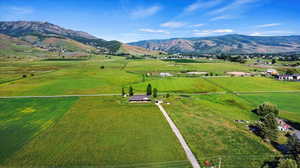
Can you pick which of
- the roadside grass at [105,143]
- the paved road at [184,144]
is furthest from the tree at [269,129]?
the roadside grass at [105,143]

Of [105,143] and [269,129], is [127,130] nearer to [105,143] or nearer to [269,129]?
[105,143]

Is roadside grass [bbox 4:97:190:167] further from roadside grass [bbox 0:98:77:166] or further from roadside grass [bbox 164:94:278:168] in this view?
roadside grass [bbox 164:94:278:168]

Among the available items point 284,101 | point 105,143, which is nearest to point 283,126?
point 284,101

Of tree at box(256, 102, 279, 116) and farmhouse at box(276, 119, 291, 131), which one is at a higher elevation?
tree at box(256, 102, 279, 116)

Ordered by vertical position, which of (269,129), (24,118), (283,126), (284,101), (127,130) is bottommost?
(127,130)

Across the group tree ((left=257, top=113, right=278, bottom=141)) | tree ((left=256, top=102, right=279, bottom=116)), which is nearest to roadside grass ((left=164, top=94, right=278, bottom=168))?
tree ((left=257, top=113, right=278, bottom=141))

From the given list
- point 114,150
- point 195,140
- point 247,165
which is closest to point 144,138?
point 114,150

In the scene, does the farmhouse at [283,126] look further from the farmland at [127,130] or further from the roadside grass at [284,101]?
the farmland at [127,130]
